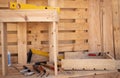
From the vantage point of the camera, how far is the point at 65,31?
8.14 ft

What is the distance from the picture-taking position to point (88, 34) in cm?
252

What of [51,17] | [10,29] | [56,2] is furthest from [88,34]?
[10,29]

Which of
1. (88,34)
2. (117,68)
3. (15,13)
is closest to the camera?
(15,13)

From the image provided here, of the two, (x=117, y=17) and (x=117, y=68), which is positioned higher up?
(x=117, y=17)

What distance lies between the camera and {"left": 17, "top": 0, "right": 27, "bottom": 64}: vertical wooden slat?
2324mm

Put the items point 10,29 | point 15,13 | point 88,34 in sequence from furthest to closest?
point 88,34, point 10,29, point 15,13

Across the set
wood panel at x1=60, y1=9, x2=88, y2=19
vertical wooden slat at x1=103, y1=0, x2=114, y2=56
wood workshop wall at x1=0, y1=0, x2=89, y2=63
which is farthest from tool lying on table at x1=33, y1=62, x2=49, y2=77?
vertical wooden slat at x1=103, y1=0, x2=114, y2=56

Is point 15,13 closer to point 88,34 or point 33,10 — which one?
point 33,10

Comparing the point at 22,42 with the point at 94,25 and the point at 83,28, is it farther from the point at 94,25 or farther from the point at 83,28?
the point at 94,25

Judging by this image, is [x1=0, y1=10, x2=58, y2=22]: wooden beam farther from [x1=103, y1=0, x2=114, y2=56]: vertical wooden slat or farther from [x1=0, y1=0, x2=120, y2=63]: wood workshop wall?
[x1=103, y1=0, x2=114, y2=56]: vertical wooden slat

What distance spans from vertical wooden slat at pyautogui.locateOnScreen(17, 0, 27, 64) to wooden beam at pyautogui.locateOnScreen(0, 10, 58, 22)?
43 centimetres

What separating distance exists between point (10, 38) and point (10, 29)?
0.35ft

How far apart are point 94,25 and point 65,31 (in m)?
0.38

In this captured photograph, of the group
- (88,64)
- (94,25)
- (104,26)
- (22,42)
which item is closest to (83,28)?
(94,25)
